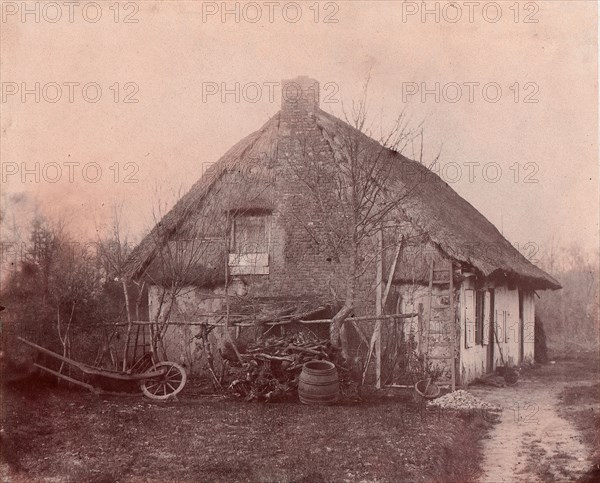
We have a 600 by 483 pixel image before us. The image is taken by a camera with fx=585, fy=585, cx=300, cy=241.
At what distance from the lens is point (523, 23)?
1014 centimetres

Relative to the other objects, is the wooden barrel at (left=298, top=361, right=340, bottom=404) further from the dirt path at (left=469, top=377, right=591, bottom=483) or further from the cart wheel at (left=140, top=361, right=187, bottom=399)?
the dirt path at (left=469, top=377, right=591, bottom=483)

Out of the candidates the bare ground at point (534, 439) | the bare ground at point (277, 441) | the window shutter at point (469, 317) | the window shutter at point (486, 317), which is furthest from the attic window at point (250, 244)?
the window shutter at point (486, 317)

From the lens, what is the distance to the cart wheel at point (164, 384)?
1140 centimetres

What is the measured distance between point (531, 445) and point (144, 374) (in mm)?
7034

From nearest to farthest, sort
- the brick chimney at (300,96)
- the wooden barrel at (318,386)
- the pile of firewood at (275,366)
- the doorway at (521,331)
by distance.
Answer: the wooden barrel at (318,386) < the pile of firewood at (275,366) < the brick chimney at (300,96) < the doorway at (521,331)

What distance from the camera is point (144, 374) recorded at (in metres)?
11.3

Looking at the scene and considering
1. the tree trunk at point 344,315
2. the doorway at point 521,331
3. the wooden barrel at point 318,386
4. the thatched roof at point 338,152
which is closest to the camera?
the wooden barrel at point 318,386

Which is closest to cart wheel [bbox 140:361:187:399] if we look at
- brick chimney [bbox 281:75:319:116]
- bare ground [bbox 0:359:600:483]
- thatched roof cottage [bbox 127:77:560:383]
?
bare ground [bbox 0:359:600:483]

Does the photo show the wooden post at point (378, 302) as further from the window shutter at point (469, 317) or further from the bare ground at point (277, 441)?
the window shutter at point (469, 317)

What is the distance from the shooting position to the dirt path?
26.8 feet

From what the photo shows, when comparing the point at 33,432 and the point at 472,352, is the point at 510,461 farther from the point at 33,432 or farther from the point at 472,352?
the point at 33,432

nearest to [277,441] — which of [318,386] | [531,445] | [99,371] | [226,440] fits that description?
[226,440]

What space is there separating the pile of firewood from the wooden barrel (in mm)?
356

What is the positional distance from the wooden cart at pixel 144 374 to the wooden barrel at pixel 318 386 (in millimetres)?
2383
